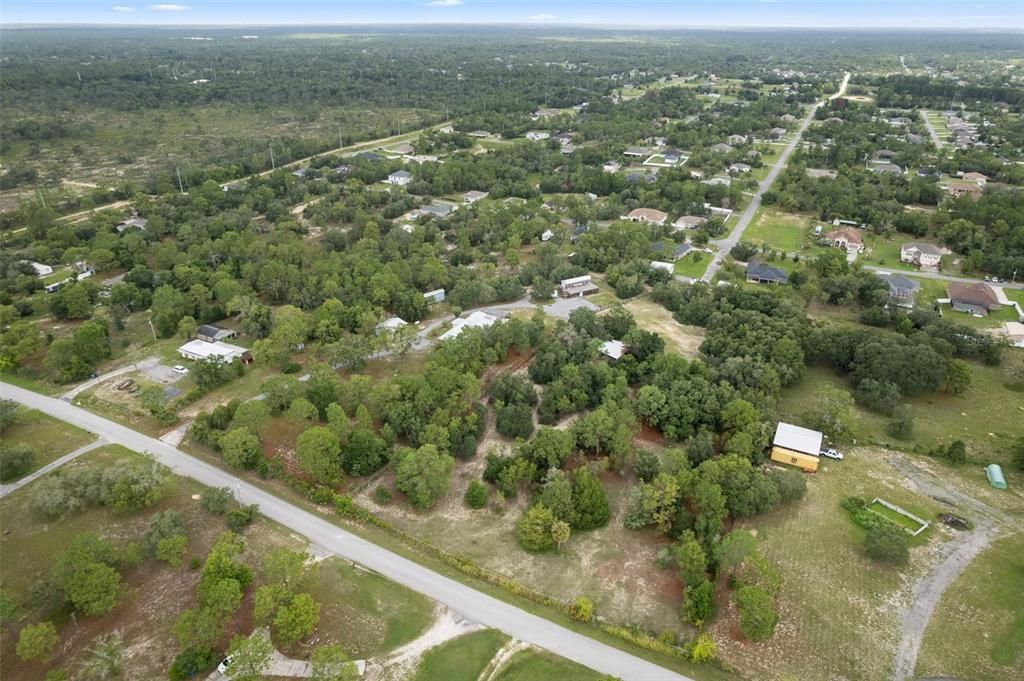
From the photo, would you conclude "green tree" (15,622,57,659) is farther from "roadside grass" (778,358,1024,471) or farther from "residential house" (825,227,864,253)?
"residential house" (825,227,864,253)

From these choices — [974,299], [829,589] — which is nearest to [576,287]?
[829,589]

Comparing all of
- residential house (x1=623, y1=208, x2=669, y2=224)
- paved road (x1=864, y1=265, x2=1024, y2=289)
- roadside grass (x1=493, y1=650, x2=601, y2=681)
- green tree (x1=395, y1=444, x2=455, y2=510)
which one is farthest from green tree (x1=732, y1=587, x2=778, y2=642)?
residential house (x1=623, y1=208, x2=669, y2=224)

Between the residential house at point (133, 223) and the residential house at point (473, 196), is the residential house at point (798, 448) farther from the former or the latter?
the residential house at point (133, 223)

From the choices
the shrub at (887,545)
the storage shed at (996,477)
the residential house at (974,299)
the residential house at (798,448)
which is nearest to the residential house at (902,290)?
the residential house at (974,299)

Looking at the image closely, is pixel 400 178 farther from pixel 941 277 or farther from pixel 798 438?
pixel 798 438

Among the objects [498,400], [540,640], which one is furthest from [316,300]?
[540,640]
